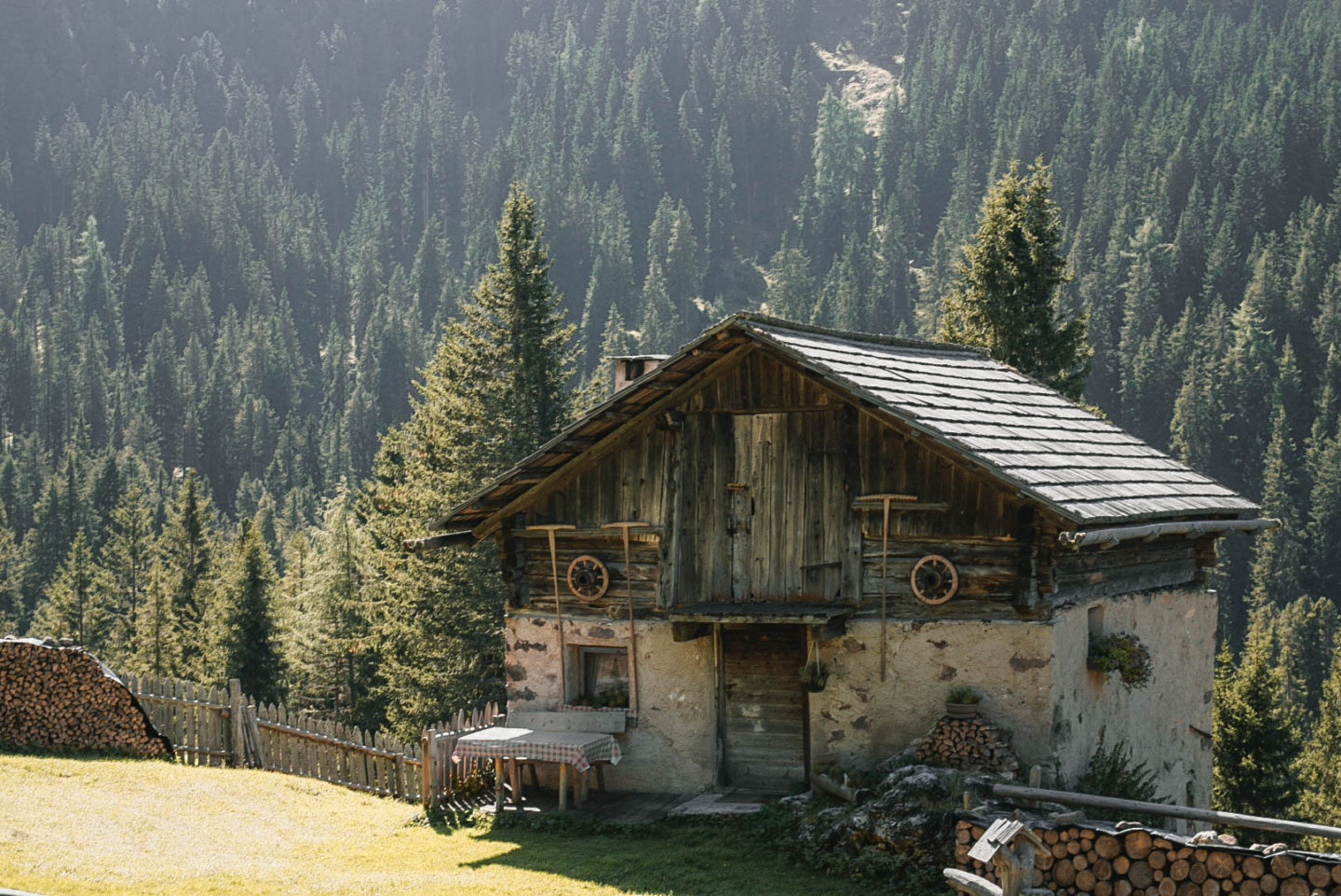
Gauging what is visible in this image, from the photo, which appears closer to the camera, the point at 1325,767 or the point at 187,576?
the point at 1325,767

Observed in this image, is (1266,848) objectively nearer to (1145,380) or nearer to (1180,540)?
(1180,540)

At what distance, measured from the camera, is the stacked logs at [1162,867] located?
11859mm

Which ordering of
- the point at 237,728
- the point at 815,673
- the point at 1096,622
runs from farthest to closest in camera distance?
1. the point at 237,728
2. the point at 1096,622
3. the point at 815,673

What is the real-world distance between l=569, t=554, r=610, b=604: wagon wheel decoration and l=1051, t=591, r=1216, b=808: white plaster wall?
216 inches

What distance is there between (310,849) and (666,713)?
15.0ft

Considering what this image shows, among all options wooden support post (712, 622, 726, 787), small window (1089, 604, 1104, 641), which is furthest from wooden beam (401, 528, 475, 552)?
small window (1089, 604, 1104, 641)

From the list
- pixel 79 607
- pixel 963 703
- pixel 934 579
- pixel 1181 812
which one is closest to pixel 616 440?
pixel 934 579

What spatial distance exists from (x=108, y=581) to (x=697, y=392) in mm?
60159

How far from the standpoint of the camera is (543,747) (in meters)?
17.4

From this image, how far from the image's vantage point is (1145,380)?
130 metres

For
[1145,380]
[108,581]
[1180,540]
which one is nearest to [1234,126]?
[1145,380]

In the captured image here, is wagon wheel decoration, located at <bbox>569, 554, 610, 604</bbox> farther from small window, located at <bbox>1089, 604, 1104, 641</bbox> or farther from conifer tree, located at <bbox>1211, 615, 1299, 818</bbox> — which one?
conifer tree, located at <bbox>1211, 615, 1299, 818</bbox>

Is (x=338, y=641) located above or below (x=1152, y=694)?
below

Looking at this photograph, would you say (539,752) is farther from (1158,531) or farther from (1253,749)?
(1253,749)
